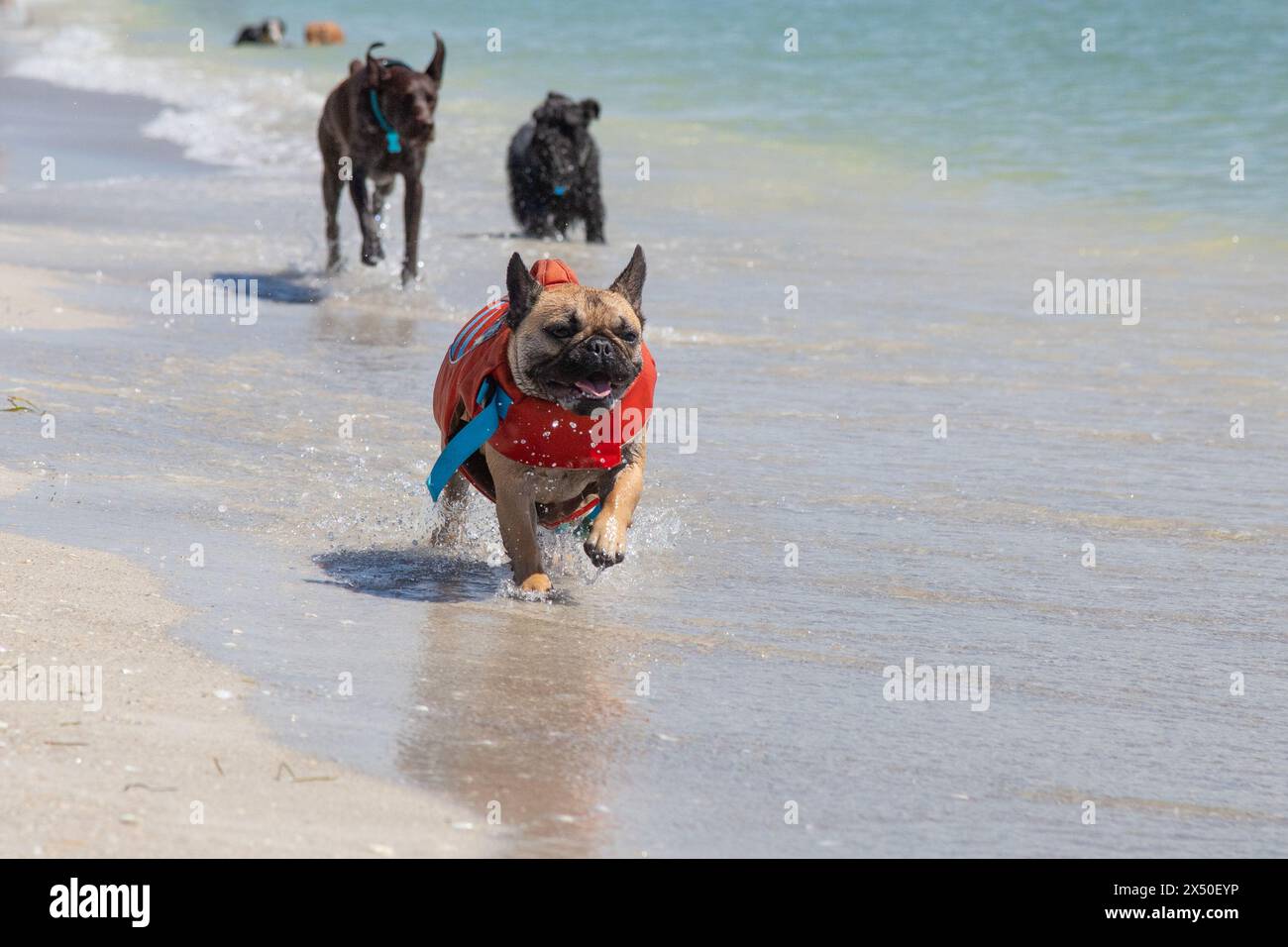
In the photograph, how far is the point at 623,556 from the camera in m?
5.51

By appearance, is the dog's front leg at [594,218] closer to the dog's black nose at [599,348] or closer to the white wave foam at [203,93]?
the white wave foam at [203,93]

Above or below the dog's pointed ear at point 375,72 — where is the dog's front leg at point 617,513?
below

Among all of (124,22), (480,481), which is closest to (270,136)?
(480,481)

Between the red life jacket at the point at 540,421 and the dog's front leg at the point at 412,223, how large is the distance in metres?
5.61

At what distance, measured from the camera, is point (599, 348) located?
17.7 ft

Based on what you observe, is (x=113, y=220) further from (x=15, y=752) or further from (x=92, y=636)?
(x=15, y=752)

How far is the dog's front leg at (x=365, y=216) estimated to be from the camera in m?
11.8

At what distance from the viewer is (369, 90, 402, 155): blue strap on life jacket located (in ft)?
38.0

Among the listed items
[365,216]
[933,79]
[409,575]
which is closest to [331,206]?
[365,216]

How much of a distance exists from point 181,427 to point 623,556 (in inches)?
105
